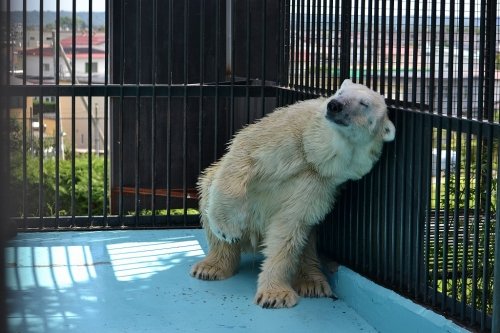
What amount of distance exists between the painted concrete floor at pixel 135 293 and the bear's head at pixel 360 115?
997 millimetres

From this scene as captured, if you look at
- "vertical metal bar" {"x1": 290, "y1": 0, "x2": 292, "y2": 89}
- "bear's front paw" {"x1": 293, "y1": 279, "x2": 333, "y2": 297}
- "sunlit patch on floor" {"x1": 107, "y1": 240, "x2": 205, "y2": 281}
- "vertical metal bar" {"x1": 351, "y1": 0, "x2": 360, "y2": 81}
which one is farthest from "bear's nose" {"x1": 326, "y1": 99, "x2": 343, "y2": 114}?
"sunlit patch on floor" {"x1": 107, "y1": 240, "x2": 205, "y2": 281}

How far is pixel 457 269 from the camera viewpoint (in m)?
3.62

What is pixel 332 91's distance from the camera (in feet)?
15.9

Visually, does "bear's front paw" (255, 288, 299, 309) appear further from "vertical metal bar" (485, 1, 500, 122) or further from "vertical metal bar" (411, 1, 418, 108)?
"vertical metal bar" (485, 1, 500, 122)

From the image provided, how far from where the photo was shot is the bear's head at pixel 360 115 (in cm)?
398

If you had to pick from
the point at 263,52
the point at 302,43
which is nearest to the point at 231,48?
the point at 263,52

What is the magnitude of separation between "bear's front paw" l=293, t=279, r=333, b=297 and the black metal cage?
226 mm

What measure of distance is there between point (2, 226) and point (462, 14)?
2909 millimetres

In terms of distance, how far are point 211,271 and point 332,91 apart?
130 cm

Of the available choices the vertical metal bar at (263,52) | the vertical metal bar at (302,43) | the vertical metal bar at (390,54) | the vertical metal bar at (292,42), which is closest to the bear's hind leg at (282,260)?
the vertical metal bar at (390,54)

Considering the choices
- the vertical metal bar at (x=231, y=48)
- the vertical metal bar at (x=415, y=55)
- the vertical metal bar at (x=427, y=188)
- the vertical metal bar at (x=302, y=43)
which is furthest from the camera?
the vertical metal bar at (x=231, y=48)

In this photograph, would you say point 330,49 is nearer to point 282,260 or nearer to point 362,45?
point 362,45

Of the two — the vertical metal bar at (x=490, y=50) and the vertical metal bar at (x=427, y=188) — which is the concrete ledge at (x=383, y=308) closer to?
the vertical metal bar at (x=427, y=188)

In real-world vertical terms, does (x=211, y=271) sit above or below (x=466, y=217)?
below
